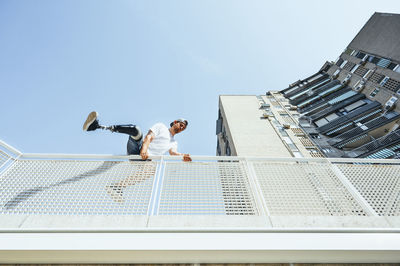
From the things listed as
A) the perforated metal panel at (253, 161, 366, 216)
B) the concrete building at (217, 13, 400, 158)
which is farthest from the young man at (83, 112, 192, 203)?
the concrete building at (217, 13, 400, 158)

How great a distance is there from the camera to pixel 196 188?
10.9 feet

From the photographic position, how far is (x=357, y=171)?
3926mm

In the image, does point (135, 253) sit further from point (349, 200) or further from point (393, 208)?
point (393, 208)

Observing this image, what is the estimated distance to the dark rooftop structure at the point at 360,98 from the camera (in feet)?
50.7

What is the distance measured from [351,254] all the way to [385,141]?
1726 cm

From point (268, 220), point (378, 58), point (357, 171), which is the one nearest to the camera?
point (268, 220)

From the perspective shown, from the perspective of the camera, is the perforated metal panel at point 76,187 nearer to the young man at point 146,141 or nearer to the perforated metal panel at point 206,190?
the young man at point 146,141

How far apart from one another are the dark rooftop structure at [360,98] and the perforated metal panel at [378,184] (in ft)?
40.4

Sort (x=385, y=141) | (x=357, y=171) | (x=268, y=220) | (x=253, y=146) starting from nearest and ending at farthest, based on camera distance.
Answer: (x=268, y=220)
(x=357, y=171)
(x=385, y=141)
(x=253, y=146)

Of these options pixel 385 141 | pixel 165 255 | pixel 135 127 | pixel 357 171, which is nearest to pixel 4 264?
pixel 165 255

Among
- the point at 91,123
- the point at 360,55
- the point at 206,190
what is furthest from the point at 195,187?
the point at 360,55

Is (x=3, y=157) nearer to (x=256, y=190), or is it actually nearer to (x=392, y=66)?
(x=256, y=190)

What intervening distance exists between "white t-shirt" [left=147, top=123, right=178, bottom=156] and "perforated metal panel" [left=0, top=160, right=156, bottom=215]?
0.53m

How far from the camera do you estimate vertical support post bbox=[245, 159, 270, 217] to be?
114 inches
